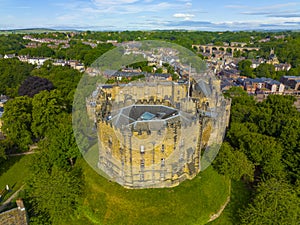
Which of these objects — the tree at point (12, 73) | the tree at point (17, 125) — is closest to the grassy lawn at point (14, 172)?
the tree at point (17, 125)

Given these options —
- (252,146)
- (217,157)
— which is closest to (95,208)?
(217,157)

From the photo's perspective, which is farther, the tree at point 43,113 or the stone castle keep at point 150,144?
the tree at point 43,113

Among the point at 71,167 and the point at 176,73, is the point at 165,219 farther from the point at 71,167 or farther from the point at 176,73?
the point at 176,73

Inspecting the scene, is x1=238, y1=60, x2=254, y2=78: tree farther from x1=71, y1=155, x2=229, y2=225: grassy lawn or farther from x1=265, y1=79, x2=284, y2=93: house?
x1=71, y1=155, x2=229, y2=225: grassy lawn

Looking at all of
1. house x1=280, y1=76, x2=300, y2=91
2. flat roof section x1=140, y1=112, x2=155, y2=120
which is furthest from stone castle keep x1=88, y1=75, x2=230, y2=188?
house x1=280, y1=76, x2=300, y2=91

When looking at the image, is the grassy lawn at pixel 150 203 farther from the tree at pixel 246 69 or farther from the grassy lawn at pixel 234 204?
the tree at pixel 246 69

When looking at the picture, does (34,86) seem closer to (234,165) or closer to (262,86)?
(234,165)
